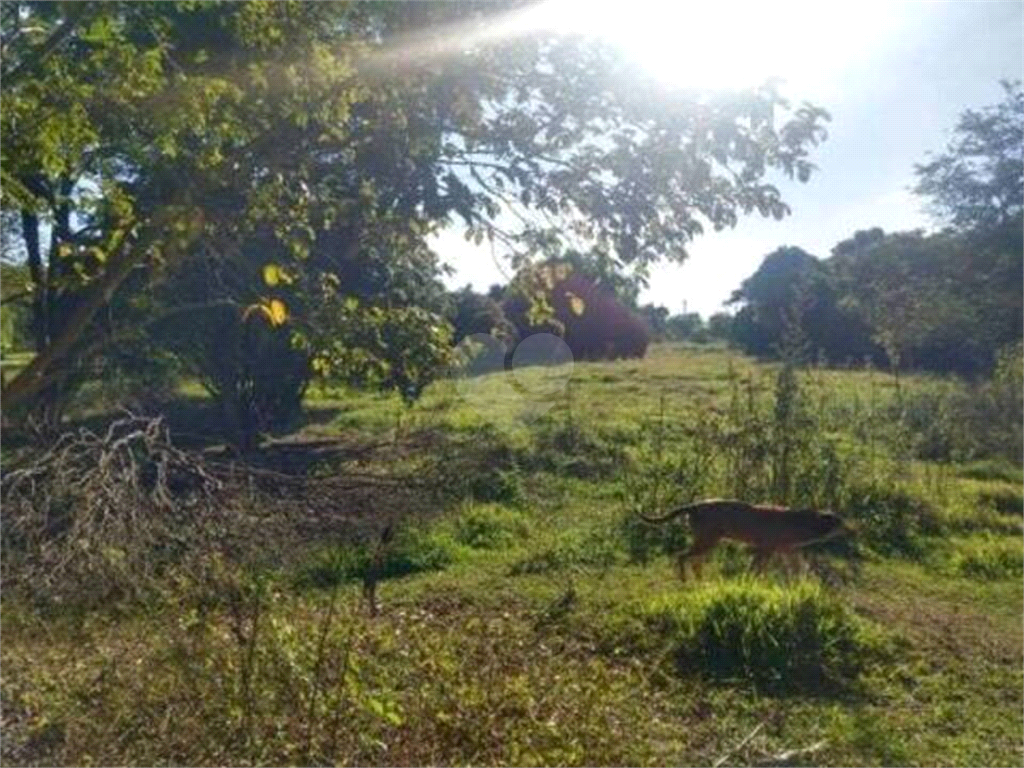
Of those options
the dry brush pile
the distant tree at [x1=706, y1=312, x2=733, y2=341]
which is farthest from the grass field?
the distant tree at [x1=706, y1=312, x2=733, y2=341]

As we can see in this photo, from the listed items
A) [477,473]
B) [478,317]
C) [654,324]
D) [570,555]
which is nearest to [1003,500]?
[477,473]

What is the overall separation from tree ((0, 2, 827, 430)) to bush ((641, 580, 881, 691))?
1753 millimetres

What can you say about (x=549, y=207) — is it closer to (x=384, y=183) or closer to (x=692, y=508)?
(x=384, y=183)

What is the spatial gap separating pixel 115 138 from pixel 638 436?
26.8 feet

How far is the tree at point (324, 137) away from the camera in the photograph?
177 inches

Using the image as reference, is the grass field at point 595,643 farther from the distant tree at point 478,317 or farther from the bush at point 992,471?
the bush at point 992,471

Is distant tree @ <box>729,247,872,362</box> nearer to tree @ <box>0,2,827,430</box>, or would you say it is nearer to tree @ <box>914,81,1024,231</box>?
tree @ <box>914,81,1024,231</box>

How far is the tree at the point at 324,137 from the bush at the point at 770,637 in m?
1.75

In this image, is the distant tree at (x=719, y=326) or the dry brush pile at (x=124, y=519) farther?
the distant tree at (x=719, y=326)

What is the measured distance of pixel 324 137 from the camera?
521 centimetres

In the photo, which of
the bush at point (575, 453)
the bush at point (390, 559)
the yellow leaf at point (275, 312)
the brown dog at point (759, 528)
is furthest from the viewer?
the bush at point (575, 453)

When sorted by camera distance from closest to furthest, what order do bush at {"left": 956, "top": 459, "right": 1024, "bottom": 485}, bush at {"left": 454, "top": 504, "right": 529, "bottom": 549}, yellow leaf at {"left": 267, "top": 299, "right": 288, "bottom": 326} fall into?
yellow leaf at {"left": 267, "top": 299, "right": 288, "bottom": 326}, bush at {"left": 454, "top": 504, "right": 529, "bottom": 549}, bush at {"left": 956, "top": 459, "right": 1024, "bottom": 485}

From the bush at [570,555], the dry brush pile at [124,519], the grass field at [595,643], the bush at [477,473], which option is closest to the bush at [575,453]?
the bush at [477,473]

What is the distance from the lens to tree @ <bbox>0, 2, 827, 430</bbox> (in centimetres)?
449
